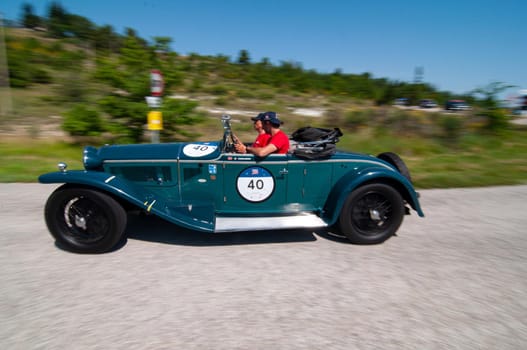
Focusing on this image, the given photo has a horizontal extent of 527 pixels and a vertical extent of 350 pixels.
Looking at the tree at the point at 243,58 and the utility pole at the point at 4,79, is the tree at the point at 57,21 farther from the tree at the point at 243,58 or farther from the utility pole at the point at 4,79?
the utility pole at the point at 4,79

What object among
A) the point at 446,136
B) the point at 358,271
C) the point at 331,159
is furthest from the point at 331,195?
the point at 446,136

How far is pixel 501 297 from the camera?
10.2 feet

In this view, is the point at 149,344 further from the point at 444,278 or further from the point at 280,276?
the point at 444,278

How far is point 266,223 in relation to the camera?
4.04 meters

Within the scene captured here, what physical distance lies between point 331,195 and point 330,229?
658 mm

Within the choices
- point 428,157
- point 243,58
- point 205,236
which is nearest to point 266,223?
point 205,236

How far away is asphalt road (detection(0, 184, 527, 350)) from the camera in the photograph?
2.51 metres

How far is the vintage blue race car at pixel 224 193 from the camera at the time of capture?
3.78m

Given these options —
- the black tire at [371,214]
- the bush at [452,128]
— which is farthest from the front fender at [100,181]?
the bush at [452,128]

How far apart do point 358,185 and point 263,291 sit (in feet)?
5.89

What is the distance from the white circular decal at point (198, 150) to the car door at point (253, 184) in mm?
227

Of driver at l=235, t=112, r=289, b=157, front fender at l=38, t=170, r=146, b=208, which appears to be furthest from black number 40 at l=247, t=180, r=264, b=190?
front fender at l=38, t=170, r=146, b=208

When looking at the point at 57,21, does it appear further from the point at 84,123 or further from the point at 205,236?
the point at 205,236

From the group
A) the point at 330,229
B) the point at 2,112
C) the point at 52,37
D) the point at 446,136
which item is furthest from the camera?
the point at 52,37
